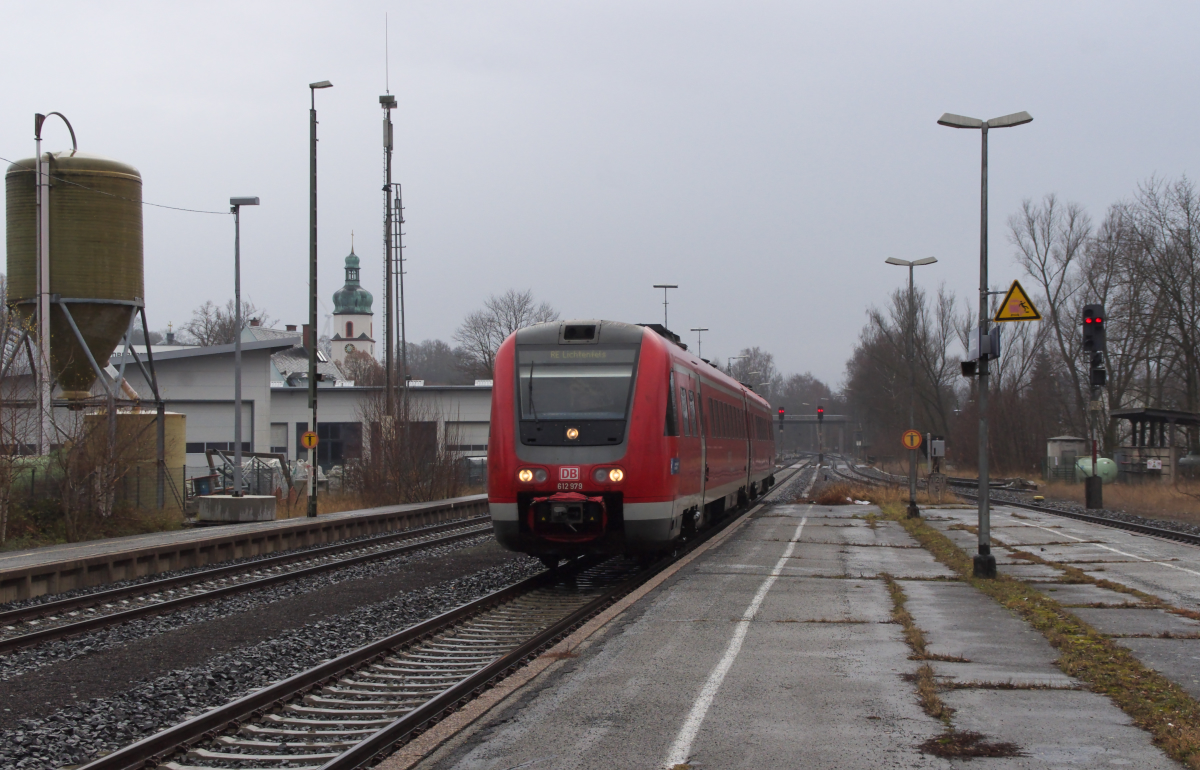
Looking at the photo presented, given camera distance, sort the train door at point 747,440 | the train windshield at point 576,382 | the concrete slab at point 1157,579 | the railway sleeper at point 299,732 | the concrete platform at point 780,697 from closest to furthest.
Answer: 1. the concrete platform at point 780,697
2. the railway sleeper at point 299,732
3. the concrete slab at point 1157,579
4. the train windshield at point 576,382
5. the train door at point 747,440

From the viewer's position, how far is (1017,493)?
44500 millimetres

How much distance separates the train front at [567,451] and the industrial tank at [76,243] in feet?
46.7

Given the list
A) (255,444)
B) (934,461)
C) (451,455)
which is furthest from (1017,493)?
(255,444)

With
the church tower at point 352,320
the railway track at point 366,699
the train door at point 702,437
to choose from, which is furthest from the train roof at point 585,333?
the church tower at point 352,320

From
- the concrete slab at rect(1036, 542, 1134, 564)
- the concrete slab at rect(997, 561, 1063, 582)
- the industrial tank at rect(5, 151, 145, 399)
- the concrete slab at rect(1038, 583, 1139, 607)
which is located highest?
the industrial tank at rect(5, 151, 145, 399)

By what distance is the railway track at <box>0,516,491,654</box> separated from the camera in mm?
11594

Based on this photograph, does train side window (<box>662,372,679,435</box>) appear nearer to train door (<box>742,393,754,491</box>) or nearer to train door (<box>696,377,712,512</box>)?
train door (<box>696,377,712,512</box>)

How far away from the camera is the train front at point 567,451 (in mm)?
13578

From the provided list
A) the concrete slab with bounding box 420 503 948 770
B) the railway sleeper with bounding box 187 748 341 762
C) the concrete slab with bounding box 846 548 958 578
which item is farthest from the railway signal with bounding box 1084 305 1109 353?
the railway sleeper with bounding box 187 748 341 762

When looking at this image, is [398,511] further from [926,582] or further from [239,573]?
[926,582]

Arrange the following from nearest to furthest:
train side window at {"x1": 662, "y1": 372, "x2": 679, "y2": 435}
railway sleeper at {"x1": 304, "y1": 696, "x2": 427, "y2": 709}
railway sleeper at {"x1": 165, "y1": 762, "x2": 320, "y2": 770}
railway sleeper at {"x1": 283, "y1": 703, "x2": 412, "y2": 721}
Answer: railway sleeper at {"x1": 165, "y1": 762, "x2": 320, "y2": 770}, railway sleeper at {"x1": 283, "y1": 703, "x2": 412, "y2": 721}, railway sleeper at {"x1": 304, "y1": 696, "x2": 427, "y2": 709}, train side window at {"x1": 662, "y1": 372, "x2": 679, "y2": 435}

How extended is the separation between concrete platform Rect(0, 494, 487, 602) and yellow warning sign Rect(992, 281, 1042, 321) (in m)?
12.9

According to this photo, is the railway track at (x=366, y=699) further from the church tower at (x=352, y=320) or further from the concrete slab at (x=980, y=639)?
the church tower at (x=352, y=320)

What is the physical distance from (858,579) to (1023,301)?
4056 mm
